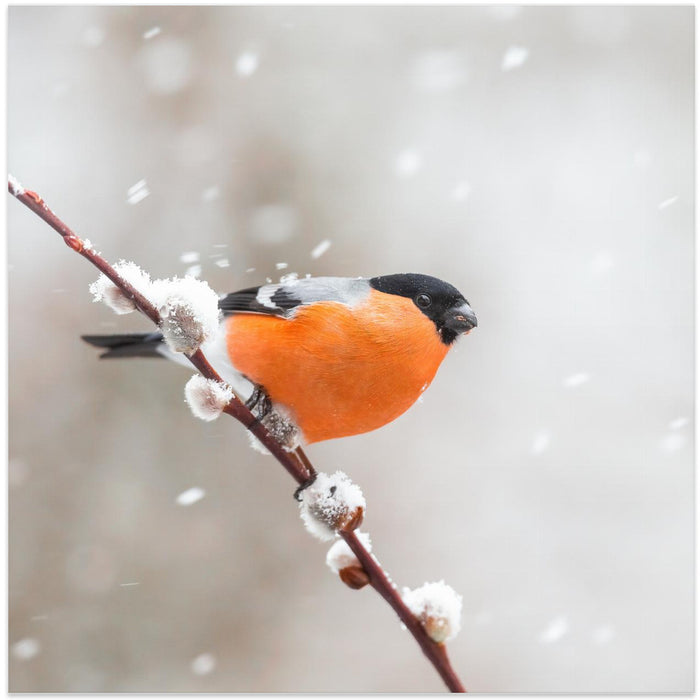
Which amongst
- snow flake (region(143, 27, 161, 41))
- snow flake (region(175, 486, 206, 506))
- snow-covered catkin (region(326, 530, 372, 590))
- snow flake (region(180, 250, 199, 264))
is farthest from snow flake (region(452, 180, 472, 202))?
snow-covered catkin (region(326, 530, 372, 590))

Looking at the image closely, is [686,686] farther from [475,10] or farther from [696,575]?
[475,10]

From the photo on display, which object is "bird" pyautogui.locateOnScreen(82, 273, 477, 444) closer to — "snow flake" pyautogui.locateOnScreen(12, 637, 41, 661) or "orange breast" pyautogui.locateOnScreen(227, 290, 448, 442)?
"orange breast" pyautogui.locateOnScreen(227, 290, 448, 442)

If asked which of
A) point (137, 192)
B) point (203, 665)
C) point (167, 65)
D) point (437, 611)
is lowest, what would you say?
point (203, 665)

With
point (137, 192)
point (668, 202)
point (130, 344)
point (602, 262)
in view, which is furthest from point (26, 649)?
point (668, 202)

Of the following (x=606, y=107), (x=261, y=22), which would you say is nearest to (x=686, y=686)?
(x=606, y=107)

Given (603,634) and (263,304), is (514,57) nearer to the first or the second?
(263,304)

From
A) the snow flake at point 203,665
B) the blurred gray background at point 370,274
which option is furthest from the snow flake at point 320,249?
the snow flake at point 203,665
